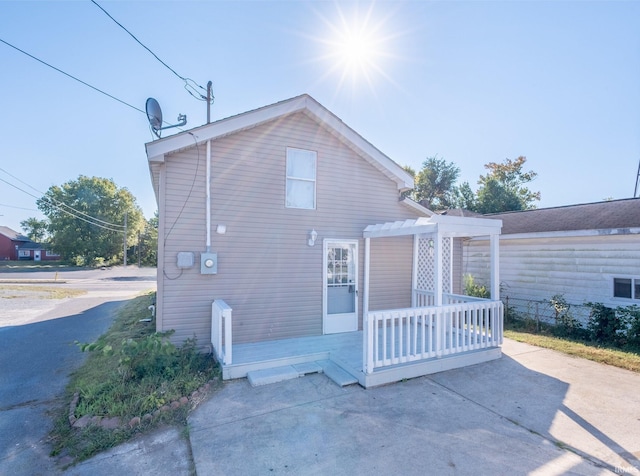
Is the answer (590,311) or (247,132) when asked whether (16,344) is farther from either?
(590,311)

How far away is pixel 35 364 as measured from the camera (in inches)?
230

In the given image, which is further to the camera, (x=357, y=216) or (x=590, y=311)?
(x=590, y=311)

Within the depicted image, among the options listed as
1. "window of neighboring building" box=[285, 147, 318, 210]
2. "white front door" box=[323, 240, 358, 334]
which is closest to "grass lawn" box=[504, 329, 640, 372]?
"white front door" box=[323, 240, 358, 334]

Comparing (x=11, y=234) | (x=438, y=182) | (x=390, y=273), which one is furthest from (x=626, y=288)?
(x=11, y=234)

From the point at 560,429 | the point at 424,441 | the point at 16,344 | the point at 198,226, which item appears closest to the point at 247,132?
the point at 198,226

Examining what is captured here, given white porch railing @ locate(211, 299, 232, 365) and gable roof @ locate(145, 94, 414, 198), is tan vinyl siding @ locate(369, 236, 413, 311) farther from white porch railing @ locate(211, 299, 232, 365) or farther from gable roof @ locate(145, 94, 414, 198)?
white porch railing @ locate(211, 299, 232, 365)

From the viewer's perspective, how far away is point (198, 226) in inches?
219

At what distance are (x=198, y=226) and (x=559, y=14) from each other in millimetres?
9243

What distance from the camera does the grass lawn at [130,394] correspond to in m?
3.32

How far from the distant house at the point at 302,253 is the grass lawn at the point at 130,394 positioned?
599 mm

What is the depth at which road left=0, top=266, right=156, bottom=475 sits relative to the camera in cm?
318

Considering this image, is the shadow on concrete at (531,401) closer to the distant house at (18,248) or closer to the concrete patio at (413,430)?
the concrete patio at (413,430)

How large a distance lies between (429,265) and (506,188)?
20.1 metres

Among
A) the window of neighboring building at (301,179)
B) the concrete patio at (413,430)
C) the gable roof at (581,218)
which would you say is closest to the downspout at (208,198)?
the window of neighboring building at (301,179)
